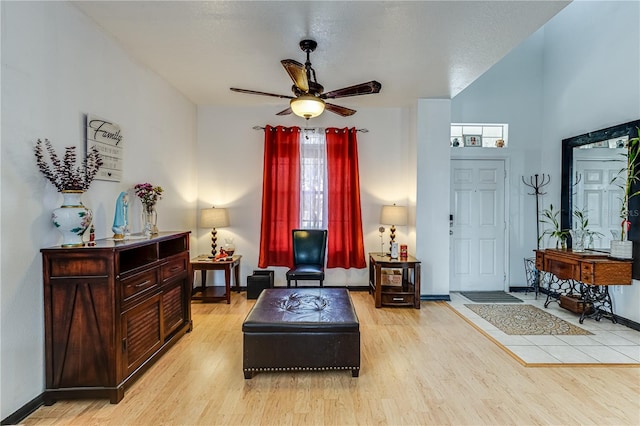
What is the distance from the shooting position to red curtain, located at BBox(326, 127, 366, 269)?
16.6 ft

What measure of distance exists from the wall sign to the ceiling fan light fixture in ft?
5.45

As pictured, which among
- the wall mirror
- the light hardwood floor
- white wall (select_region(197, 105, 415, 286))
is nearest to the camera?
the light hardwood floor

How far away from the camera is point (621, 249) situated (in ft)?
12.0

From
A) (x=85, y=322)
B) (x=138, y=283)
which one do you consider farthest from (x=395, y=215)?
(x=85, y=322)

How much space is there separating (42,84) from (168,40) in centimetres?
116

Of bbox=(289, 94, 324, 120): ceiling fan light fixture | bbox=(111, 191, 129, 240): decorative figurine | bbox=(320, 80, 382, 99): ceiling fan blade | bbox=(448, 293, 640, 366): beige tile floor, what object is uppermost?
bbox=(320, 80, 382, 99): ceiling fan blade

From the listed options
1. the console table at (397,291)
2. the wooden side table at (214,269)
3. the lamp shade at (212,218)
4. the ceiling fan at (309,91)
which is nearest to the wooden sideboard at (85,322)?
the ceiling fan at (309,91)

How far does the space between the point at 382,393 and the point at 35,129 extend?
3.03 meters

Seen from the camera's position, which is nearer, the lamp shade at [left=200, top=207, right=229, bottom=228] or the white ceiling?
the white ceiling

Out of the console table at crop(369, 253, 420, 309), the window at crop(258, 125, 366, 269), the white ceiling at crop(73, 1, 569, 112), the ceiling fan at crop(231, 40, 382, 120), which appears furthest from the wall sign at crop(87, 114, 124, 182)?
the console table at crop(369, 253, 420, 309)

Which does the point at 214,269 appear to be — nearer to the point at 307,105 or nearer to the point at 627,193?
the point at 307,105

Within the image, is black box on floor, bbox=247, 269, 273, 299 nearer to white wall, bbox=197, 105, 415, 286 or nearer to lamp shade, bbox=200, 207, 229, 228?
white wall, bbox=197, 105, 415, 286

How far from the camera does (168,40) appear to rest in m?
2.99

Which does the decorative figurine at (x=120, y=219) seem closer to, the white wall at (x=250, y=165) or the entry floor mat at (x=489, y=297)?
the white wall at (x=250, y=165)
